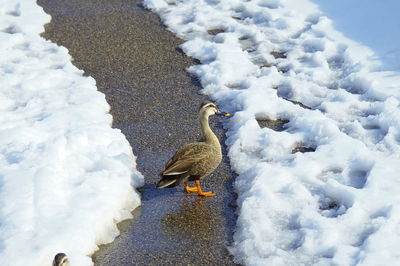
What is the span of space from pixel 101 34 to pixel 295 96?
4275 millimetres

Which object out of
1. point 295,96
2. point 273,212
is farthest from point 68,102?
point 273,212

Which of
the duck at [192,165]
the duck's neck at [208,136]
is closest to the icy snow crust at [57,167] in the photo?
the duck at [192,165]

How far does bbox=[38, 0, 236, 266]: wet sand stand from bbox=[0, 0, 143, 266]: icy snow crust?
0.20 meters

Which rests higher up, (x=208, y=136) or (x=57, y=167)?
(x=208, y=136)

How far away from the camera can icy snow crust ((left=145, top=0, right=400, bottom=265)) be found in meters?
5.73

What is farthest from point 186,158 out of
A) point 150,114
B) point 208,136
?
point 150,114

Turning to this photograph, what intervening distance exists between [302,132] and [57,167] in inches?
116

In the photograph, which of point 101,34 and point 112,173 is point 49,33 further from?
point 112,173

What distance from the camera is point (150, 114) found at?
341 inches

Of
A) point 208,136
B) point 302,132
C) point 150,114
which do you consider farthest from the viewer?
point 150,114

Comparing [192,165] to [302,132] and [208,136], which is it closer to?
[208,136]

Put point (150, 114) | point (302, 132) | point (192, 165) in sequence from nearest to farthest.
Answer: point (192, 165) → point (302, 132) → point (150, 114)

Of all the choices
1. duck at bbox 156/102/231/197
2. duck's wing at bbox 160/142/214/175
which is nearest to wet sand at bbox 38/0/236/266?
duck at bbox 156/102/231/197

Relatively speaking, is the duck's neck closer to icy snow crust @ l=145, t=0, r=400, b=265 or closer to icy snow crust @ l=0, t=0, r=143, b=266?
icy snow crust @ l=145, t=0, r=400, b=265
